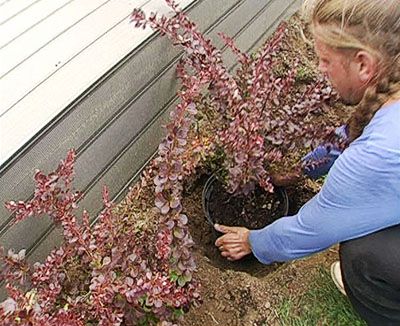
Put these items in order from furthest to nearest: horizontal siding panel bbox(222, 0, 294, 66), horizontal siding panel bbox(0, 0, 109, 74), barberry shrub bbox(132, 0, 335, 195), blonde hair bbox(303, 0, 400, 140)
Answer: horizontal siding panel bbox(222, 0, 294, 66), barberry shrub bbox(132, 0, 335, 195), horizontal siding panel bbox(0, 0, 109, 74), blonde hair bbox(303, 0, 400, 140)

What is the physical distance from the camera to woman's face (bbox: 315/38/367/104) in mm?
1646

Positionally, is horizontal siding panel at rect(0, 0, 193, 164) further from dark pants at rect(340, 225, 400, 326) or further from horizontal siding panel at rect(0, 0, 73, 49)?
dark pants at rect(340, 225, 400, 326)

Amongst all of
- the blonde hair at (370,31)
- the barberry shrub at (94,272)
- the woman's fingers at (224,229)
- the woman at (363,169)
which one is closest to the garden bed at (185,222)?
the barberry shrub at (94,272)

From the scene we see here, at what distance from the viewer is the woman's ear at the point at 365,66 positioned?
5.27 feet

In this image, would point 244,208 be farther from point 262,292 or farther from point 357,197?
point 357,197

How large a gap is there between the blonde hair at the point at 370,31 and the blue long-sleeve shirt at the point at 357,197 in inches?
2.4

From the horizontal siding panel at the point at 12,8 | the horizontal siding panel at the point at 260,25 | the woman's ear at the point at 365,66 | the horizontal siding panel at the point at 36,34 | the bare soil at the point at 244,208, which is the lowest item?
the bare soil at the point at 244,208

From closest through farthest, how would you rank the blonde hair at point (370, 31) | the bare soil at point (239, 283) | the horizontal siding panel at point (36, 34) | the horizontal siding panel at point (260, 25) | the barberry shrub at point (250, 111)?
the blonde hair at point (370, 31) < the horizontal siding panel at point (36, 34) < the barberry shrub at point (250, 111) < the bare soil at point (239, 283) < the horizontal siding panel at point (260, 25)

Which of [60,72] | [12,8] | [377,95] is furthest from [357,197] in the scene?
[12,8]

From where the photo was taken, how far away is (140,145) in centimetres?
230

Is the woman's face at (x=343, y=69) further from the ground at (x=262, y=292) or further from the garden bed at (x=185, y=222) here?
the ground at (x=262, y=292)

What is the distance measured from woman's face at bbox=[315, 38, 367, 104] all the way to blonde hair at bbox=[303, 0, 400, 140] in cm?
2

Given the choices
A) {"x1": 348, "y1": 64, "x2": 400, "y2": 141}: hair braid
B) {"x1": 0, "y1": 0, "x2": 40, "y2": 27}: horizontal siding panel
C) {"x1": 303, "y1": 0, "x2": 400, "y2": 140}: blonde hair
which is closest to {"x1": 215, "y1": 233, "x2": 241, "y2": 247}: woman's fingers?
{"x1": 348, "y1": 64, "x2": 400, "y2": 141}: hair braid

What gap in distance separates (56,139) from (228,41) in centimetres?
75
